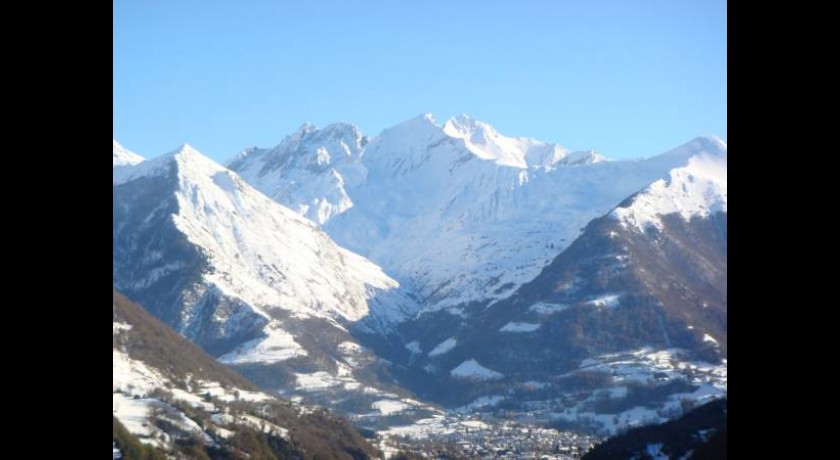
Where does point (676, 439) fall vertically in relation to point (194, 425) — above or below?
below

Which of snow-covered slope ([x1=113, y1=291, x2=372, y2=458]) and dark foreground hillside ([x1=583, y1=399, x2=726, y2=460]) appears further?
snow-covered slope ([x1=113, y1=291, x2=372, y2=458])

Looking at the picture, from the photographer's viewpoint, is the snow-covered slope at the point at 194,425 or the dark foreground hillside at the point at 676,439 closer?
the dark foreground hillside at the point at 676,439

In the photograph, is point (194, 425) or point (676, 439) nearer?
point (676, 439)
